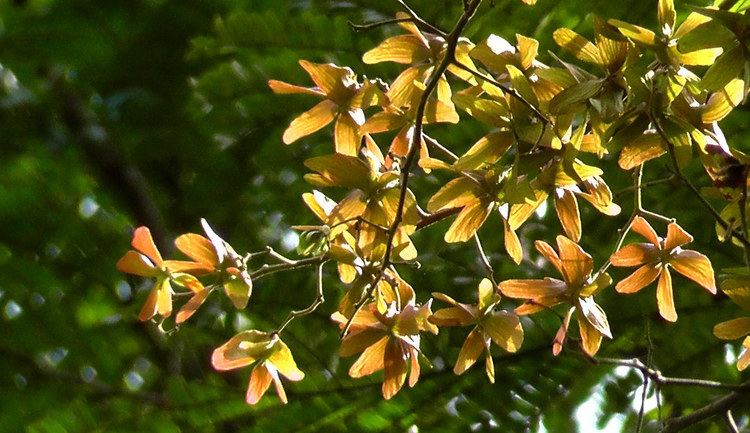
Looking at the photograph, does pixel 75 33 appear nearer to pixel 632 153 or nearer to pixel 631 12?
pixel 631 12

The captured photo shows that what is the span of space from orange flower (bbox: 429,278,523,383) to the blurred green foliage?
0.44 metres

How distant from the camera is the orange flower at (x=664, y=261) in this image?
0.63m

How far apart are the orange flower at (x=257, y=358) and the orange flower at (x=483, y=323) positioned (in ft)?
0.31

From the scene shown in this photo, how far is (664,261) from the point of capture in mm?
649

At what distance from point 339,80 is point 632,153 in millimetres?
192

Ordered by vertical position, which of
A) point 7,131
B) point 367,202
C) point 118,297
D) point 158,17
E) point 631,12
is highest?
point 367,202

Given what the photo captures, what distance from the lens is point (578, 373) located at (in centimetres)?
112

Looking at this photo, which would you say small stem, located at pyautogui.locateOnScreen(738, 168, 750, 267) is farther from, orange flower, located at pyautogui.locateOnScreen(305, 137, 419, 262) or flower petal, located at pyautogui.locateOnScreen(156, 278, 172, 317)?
flower petal, located at pyautogui.locateOnScreen(156, 278, 172, 317)

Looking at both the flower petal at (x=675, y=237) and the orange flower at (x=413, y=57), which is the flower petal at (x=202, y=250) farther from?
the flower petal at (x=675, y=237)

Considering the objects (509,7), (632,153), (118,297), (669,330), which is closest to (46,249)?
(118,297)

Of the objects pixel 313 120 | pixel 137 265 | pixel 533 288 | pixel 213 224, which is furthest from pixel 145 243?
pixel 213 224

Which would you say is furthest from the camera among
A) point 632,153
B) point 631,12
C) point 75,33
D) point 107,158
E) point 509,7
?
point 107,158

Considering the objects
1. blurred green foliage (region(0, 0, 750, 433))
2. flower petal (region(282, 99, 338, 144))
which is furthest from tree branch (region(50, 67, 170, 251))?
flower petal (region(282, 99, 338, 144))

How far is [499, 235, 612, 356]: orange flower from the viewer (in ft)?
2.04
